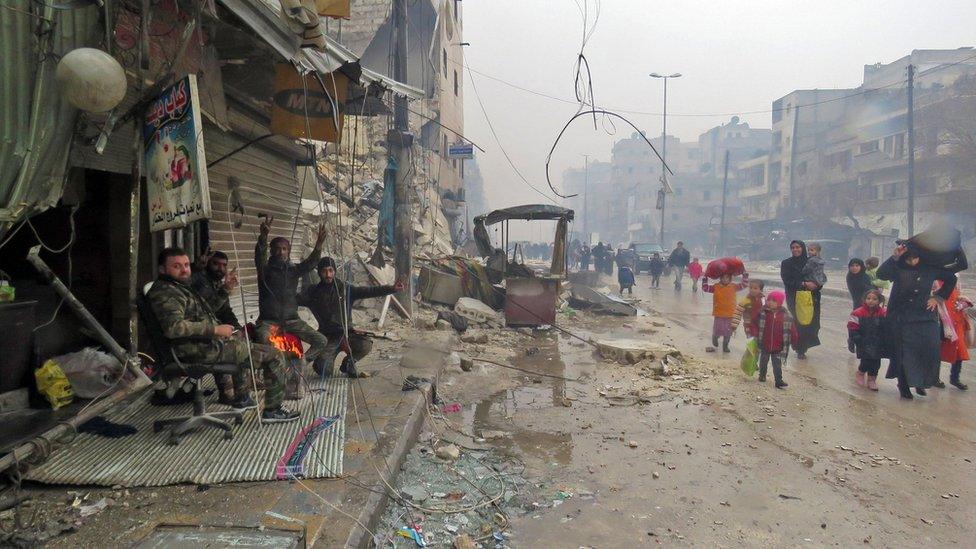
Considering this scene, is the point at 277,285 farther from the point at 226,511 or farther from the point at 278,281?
the point at 226,511

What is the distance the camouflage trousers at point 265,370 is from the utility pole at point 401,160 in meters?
6.72

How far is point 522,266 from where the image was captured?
13578 mm

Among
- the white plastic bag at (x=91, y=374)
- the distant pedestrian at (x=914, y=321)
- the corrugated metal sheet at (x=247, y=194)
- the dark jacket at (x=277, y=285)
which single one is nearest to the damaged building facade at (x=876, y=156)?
the distant pedestrian at (x=914, y=321)

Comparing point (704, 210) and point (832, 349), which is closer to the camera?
point (832, 349)

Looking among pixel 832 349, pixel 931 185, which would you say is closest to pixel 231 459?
pixel 832 349

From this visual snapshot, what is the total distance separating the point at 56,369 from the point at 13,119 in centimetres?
228

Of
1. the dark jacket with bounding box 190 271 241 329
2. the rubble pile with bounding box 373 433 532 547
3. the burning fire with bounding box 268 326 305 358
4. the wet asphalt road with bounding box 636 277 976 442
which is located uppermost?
the dark jacket with bounding box 190 271 241 329

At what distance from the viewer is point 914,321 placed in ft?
22.2

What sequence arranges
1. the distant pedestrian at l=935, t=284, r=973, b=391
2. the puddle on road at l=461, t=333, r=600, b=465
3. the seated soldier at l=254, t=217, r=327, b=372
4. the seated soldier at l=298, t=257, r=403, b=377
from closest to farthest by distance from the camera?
1. the puddle on road at l=461, t=333, r=600, b=465
2. the seated soldier at l=254, t=217, r=327, b=372
3. the seated soldier at l=298, t=257, r=403, b=377
4. the distant pedestrian at l=935, t=284, r=973, b=391

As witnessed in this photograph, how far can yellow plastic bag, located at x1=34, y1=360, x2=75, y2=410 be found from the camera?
4582 mm

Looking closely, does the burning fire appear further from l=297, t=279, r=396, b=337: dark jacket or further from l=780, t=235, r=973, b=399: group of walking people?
l=780, t=235, r=973, b=399: group of walking people

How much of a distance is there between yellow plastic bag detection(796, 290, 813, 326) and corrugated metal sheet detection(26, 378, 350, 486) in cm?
713

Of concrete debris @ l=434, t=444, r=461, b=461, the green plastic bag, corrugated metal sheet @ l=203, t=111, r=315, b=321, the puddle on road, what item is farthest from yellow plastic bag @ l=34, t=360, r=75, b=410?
the green plastic bag

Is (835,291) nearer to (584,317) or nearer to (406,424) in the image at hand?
(584,317)
